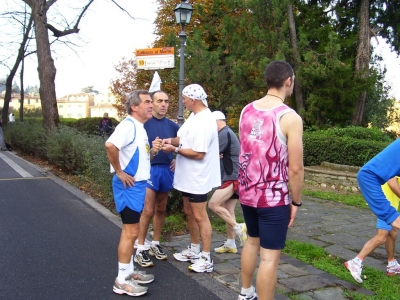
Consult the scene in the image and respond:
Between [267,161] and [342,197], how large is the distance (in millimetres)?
7050

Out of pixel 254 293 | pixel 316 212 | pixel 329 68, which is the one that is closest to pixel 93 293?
pixel 254 293

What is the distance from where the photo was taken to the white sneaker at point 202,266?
→ 461cm

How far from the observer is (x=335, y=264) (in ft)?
16.4

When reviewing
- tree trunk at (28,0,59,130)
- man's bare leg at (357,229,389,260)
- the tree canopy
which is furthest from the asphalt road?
the tree canopy

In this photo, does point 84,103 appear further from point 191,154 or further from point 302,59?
point 191,154

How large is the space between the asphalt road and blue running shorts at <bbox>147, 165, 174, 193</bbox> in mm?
845

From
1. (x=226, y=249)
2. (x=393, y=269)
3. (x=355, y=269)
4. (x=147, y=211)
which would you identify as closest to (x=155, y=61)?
(x=147, y=211)

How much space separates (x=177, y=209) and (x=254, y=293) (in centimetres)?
317

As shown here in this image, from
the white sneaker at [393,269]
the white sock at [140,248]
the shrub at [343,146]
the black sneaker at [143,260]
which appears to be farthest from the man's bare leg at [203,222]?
the shrub at [343,146]

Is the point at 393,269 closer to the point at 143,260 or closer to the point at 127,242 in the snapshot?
the point at 143,260

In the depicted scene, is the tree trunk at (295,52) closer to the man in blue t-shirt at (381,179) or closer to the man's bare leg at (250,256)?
the man's bare leg at (250,256)

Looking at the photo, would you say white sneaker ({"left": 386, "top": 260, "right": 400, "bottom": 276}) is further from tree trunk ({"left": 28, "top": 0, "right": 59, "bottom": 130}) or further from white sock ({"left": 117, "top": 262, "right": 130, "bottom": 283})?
tree trunk ({"left": 28, "top": 0, "right": 59, "bottom": 130})

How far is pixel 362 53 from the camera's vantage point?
15430 mm

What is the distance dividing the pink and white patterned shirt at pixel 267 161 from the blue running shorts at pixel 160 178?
6.00 feet
